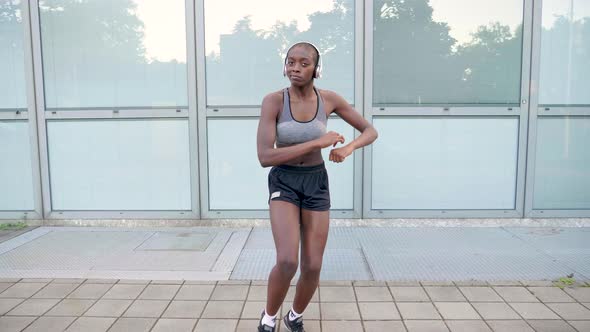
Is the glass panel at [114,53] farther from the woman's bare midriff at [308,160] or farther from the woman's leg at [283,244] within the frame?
the woman's leg at [283,244]

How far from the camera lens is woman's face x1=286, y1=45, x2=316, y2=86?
9.88ft

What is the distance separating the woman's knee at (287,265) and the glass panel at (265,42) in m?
3.31

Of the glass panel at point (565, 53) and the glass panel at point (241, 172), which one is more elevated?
the glass panel at point (565, 53)

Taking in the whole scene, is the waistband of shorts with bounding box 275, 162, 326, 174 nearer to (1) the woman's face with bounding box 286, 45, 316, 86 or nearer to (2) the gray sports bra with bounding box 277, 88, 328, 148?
(2) the gray sports bra with bounding box 277, 88, 328, 148

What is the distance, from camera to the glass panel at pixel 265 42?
5863 mm

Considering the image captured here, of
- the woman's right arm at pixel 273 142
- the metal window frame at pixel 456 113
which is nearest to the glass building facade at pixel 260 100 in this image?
the metal window frame at pixel 456 113

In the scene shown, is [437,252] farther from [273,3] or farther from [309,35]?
[273,3]

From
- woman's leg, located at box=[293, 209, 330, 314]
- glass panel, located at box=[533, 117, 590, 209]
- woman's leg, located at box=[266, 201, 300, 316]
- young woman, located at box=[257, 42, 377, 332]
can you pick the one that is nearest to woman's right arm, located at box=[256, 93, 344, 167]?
young woman, located at box=[257, 42, 377, 332]

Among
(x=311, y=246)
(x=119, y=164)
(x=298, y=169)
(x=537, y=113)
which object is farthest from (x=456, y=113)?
(x=119, y=164)

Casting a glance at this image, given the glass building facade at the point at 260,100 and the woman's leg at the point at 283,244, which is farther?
the glass building facade at the point at 260,100

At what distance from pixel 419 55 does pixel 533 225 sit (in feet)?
8.18

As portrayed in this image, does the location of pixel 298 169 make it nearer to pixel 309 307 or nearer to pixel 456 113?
pixel 309 307

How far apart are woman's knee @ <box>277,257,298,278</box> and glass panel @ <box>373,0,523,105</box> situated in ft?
11.2

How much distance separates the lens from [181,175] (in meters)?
6.12
